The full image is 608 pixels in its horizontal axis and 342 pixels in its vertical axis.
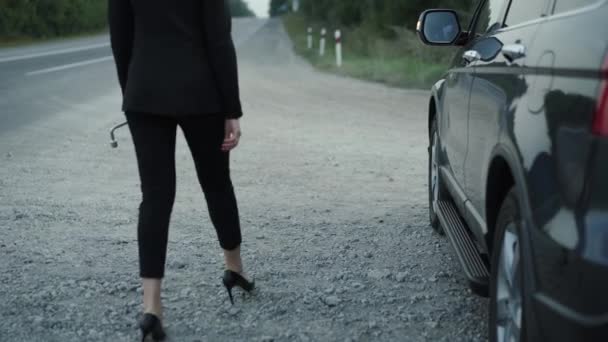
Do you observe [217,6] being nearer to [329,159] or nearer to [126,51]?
[126,51]

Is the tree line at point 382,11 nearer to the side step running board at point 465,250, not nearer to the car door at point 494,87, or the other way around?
the side step running board at point 465,250

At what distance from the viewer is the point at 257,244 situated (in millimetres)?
4949

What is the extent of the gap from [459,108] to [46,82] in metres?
13.9

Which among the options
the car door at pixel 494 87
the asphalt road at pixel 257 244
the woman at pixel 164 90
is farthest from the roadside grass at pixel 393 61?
the woman at pixel 164 90

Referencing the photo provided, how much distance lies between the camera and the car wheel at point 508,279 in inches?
97.6

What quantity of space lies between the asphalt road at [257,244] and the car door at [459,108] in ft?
2.17

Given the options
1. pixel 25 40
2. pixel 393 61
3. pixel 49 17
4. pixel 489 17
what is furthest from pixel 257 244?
Result: pixel 49 17

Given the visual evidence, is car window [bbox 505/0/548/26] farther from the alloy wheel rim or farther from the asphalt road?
the asphalt road

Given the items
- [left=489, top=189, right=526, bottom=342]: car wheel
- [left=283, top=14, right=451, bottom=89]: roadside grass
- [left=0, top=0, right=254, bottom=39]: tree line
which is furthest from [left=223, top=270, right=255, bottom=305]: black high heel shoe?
[left=0, top=0, right=254, bottom=39]: tree line

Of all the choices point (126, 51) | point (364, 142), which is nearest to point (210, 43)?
point (126, 51)

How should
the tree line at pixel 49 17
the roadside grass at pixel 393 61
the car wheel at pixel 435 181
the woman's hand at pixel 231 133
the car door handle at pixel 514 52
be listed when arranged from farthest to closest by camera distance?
1. the tree line at pixel 49 17
2. the roadside grass at pixel 393 61
3. the car wheel at pixel 435 181
4. the woman's hand at pixel 231 133
5. the car door handle at pixel 514 52

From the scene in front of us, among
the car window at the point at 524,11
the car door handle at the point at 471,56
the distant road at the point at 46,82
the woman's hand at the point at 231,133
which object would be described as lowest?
the distant road at the point at 46,82

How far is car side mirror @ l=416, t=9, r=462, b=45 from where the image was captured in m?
4.68

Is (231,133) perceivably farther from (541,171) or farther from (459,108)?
(541,171)
